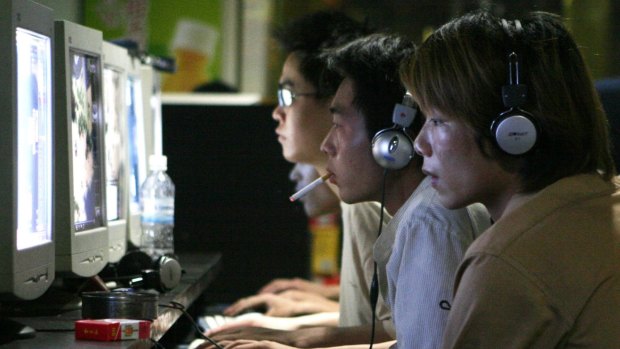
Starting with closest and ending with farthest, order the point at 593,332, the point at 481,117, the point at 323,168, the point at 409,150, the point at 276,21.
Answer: the point at 593,332 < the point at 481,117 < the point at 409,150 < the point at 323,168 < the point at 276,21

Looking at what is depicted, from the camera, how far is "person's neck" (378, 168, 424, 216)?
83.0 inches

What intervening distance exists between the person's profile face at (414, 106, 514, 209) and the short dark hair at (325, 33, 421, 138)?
58 cm

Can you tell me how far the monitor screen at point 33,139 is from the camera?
1609 mm

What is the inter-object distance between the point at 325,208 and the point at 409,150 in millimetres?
1313

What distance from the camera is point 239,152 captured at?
143 inches

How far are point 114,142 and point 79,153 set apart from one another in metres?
0.42

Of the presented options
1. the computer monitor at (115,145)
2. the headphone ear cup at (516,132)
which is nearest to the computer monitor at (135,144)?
the computer monitor at (115,145)

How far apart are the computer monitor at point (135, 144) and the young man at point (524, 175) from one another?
1293 mm

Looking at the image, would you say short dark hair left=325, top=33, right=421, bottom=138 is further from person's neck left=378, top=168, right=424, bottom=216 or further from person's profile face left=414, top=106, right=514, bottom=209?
person's profile face left=414, top=106, right=514, bottom=209

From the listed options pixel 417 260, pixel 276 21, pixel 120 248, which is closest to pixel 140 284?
pixel 120 248

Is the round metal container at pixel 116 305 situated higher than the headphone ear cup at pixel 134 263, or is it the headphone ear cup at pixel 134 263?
the round metal container at pixel 116 305

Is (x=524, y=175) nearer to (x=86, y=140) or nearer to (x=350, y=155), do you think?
(x=350, y=155)

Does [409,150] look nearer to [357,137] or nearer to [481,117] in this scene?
[357,137]

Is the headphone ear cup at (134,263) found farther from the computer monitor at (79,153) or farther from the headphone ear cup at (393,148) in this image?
the headphone ear cup at (393,148)
